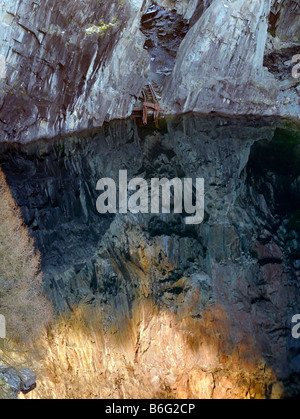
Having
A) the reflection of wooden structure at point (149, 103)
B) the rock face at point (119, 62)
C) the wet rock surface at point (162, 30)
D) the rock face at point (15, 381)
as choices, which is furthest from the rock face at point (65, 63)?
the rock face at point (15, 381)

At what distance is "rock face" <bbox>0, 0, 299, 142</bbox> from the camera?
26891 mm

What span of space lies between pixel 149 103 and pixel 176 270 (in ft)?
62.7

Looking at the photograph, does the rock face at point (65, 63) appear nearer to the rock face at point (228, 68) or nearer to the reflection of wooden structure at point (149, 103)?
the reflection of wooden structure at point (149, 103)

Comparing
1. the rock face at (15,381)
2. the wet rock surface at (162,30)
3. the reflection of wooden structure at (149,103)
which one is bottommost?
the rock face at (15,381)

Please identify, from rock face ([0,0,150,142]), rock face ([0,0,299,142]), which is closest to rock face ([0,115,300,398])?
rock face ([0,0,150,142])

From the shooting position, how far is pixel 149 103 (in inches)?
1342

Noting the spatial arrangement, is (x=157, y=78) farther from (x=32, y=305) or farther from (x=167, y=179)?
(x=32, y=305)

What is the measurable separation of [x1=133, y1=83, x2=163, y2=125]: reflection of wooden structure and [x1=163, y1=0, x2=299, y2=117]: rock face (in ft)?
3.01

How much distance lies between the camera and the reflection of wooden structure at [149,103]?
34.0 m

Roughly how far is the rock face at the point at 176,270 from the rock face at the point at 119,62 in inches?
134

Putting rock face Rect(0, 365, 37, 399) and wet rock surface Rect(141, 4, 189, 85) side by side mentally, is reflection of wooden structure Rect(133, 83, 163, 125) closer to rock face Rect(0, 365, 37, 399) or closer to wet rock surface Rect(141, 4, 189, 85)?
wet rock surface Rect(141, 4, 189, 85)

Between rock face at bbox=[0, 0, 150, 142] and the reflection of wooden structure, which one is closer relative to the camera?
rock face at bbox=[0, 0, 150, 142]

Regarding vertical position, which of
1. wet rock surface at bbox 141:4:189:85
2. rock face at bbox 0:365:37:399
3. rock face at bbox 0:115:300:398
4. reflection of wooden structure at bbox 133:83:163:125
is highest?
wet rock surface at bbox 141:4:189:85

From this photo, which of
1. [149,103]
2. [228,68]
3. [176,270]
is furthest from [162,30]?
[176,270]
